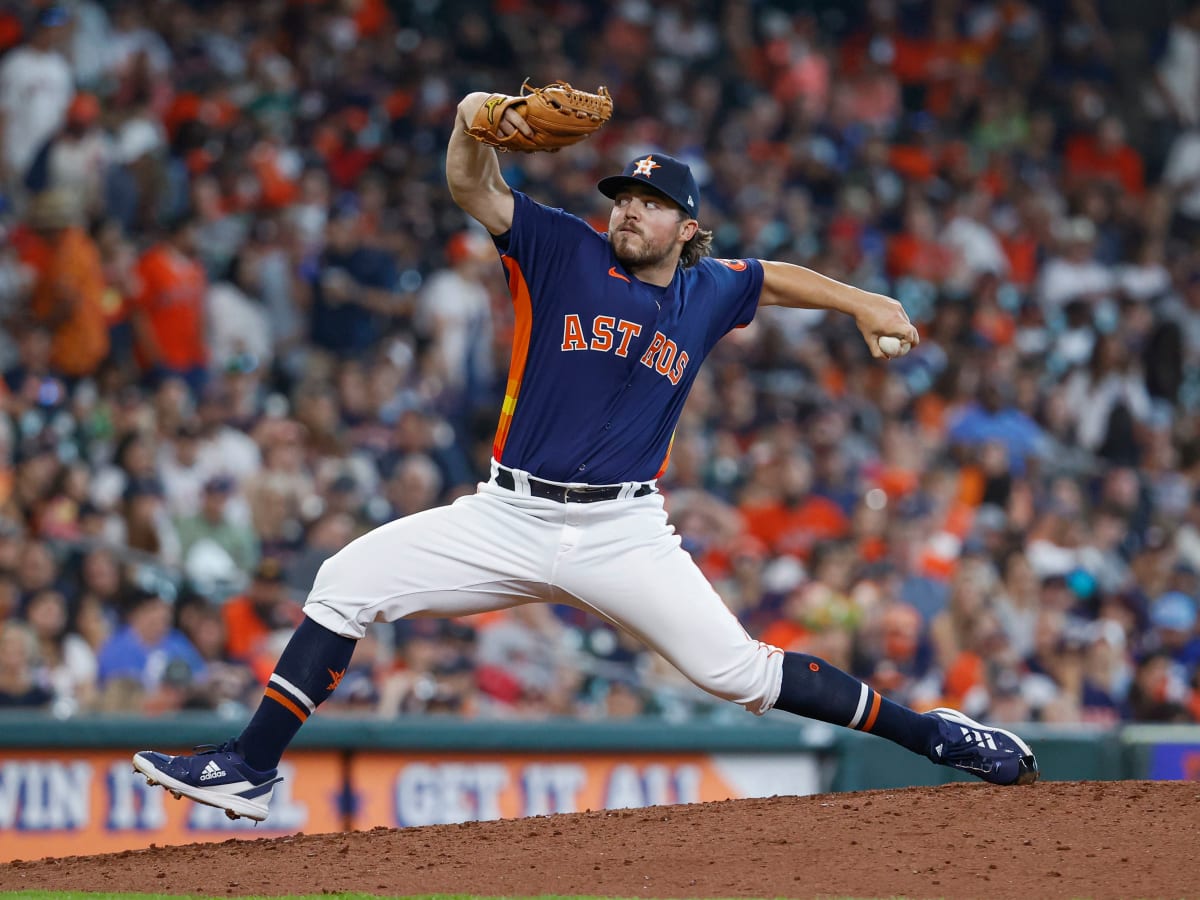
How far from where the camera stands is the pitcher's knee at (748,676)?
15.8 ft

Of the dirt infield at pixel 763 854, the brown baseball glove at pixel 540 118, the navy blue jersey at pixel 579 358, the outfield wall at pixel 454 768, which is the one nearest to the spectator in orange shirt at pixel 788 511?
the outfield wall at pixel 454 768

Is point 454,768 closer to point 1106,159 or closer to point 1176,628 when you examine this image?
point 1176,628

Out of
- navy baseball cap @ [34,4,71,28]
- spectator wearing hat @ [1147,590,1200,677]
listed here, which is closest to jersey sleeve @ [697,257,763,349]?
spectator wearing hat @ [1147,590,1200,677]

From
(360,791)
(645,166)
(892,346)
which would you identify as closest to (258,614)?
(360,791)

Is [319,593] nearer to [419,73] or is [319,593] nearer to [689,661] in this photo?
[689,661]

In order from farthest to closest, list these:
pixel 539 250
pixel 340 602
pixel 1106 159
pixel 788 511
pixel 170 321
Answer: pixel 1106 159 < pixel 788 511 < pixel 170 321 < pixel 539 250 < pixel 340 602

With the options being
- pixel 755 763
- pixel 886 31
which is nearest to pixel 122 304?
pixel 755 763

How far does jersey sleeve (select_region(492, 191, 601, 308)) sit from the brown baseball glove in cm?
26

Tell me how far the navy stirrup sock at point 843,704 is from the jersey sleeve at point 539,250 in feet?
4.03

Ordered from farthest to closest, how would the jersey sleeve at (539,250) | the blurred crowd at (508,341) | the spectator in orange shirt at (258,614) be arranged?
the blurred crowd at (508,341) < the spectator in orange shirt at (258,614) < the jersey sleeve at (539,250)

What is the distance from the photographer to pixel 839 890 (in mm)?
4383

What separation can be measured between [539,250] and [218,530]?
4892 mm

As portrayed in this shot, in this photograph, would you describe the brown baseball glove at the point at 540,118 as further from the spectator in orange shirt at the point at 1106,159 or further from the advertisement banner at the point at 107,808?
the spectator in orange shirt at the point at 1106,159

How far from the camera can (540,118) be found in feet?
14.8
